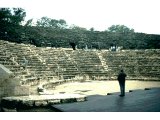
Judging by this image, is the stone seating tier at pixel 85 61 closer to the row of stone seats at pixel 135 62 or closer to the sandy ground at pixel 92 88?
the row of stone seats at pixel 135 62

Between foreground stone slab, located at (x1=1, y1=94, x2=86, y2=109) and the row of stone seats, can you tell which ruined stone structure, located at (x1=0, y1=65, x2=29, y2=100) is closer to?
foreground stone slab, located at (x1=1, y1=94, x2=86, y2=109)

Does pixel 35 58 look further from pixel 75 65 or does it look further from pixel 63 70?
pixel 75 65

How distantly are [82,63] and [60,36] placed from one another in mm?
5572

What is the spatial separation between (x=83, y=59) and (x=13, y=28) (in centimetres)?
590

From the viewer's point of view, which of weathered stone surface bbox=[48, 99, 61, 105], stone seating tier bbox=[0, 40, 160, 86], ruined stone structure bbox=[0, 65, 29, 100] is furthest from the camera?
stone seating tier bbox=[0, 40, 160, 86]

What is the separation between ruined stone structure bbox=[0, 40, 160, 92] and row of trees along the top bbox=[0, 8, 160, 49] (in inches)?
128

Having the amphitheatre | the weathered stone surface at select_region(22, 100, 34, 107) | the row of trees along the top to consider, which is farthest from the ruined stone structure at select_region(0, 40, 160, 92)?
the weathered stone surface at select_region(22, 100, 34, 107)

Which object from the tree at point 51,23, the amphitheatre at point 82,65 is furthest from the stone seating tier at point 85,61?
the tree at point 51,23

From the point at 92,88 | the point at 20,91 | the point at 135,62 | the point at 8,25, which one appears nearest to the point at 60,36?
the point at 8,25

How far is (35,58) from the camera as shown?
18.1m

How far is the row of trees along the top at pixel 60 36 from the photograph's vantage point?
76.3 feet

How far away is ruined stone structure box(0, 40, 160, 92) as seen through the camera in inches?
669

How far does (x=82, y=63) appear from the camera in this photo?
21.6 m
